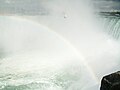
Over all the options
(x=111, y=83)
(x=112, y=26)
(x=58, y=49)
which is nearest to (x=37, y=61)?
(x=58, y=49)

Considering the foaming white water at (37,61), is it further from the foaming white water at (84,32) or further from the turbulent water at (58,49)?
the foaming white water at (84,32)

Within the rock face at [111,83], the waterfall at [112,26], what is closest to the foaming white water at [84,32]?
the waterfall at [112,26]

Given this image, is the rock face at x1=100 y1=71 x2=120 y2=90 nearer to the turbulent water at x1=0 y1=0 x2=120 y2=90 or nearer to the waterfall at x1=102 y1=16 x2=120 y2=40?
the turbulent water at x1=0 y1=0 x2=120 y2=90

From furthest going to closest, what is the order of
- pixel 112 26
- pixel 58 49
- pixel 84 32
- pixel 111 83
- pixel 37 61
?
pixel 84 32
pixel 112 26
pixel 58 49
pixel 37 61
pixel 111 83

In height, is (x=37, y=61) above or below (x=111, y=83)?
above

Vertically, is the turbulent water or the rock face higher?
the turbulent water

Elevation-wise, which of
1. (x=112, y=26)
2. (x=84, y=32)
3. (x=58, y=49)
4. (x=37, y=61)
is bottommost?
(x=37, y=61)

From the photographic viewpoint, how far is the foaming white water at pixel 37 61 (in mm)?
12602

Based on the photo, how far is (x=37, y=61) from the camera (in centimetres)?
1582

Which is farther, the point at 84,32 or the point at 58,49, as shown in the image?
the point at 84,32

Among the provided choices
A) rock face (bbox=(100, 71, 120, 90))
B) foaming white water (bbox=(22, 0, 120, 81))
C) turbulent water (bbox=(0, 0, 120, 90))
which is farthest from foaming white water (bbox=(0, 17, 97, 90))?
rock face (bbox=(100, 71, 120, 90))

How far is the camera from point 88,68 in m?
14.8

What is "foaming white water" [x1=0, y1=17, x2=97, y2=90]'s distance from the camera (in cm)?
1260

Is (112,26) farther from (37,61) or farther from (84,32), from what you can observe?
(37,61)
